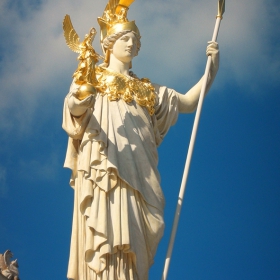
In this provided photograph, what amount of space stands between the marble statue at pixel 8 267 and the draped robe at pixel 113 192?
2.44 feet

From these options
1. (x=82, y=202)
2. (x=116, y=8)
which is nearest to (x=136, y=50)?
(x=116, y=8)

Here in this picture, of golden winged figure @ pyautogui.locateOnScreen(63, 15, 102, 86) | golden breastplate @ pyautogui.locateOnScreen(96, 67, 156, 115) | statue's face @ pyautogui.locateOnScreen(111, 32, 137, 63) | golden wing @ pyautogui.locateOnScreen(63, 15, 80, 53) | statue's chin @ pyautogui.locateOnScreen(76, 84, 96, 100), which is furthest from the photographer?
statue's face @ pyautogui.locateOnScreen(111, 32, 137, 63)

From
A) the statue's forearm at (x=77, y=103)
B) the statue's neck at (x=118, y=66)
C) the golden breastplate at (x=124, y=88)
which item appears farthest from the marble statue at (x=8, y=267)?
the statue's neck at (x=118, y=66)

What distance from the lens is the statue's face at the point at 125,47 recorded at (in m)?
13.6

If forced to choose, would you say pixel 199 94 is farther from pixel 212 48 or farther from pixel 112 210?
pixel 112 210

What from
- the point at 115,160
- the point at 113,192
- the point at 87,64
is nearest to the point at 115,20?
the point at 87,64

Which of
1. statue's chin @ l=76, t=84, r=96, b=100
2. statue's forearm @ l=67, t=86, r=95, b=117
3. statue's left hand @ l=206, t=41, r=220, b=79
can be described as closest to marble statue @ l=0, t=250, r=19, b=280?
statue's forearm @ l=67, t=86, r=95, b=117

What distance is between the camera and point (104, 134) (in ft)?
41.6

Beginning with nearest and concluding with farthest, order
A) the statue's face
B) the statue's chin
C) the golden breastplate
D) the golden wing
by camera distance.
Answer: the statue's chin < the golden breastplate < the golden wing < the statue's face

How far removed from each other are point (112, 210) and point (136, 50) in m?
2.79

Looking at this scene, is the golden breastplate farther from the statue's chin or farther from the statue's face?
the statue's chin

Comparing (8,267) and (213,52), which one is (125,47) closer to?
(213,52)

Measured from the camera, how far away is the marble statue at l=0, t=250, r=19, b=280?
12.3 meters

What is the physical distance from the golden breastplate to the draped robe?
0.29 feet
